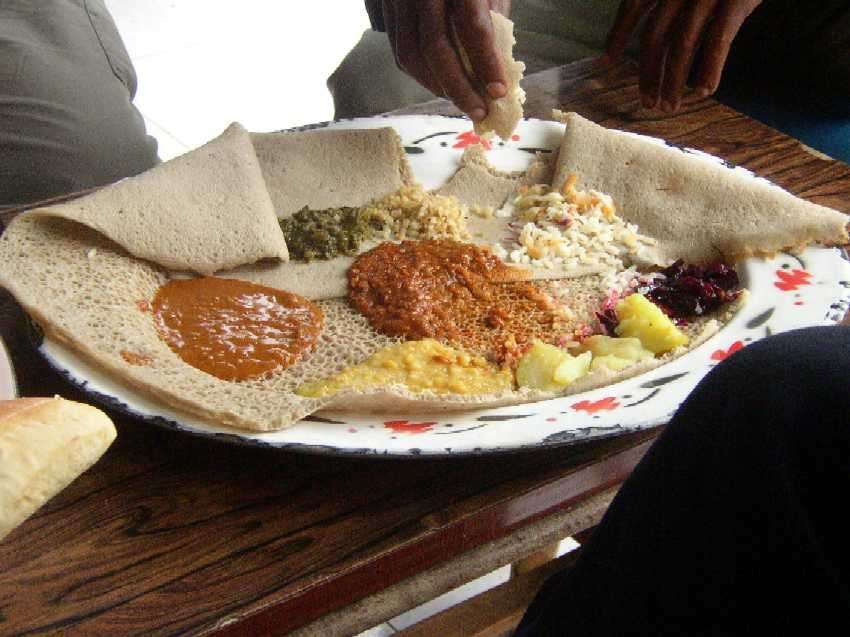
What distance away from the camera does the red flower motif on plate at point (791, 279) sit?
1213 mm

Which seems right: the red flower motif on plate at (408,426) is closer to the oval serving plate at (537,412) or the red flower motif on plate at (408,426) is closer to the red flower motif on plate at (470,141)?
the oval serving plate at (537,412)

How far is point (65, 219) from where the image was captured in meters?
1.20

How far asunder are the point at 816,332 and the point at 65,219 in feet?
3.22

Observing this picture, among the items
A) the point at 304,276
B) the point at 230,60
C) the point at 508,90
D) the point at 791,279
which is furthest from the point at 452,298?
the point at 230,60

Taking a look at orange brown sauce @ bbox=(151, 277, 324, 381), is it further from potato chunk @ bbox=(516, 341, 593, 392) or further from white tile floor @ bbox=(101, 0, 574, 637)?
white tile floor @ bbox=(101, 0, 574, 637)

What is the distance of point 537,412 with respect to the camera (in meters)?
0.97

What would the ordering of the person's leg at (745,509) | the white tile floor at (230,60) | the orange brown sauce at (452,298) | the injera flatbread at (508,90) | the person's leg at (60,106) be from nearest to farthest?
the person's leg at (745,509) < the orange brown sauce at (452,298) < the injera flatbread at (508,90) < the person's leg at (60,106) < the white tile floor at (230,60)

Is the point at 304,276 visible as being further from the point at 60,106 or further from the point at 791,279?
the point at 60,106

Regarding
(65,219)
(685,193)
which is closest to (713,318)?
(685,193)

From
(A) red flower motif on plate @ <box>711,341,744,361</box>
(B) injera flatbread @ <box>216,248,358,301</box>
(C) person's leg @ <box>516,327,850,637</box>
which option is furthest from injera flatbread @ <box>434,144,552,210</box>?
(C) person's leg @ <box>516,327,850,637</box>

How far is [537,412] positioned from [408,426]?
134 mm

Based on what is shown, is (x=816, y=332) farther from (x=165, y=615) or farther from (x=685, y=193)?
(x=685, y=193)

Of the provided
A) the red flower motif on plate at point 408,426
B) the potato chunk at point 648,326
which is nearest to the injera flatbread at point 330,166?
the potato chunk at point 648,326

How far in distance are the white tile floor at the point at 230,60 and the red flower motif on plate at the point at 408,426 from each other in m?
2.28
